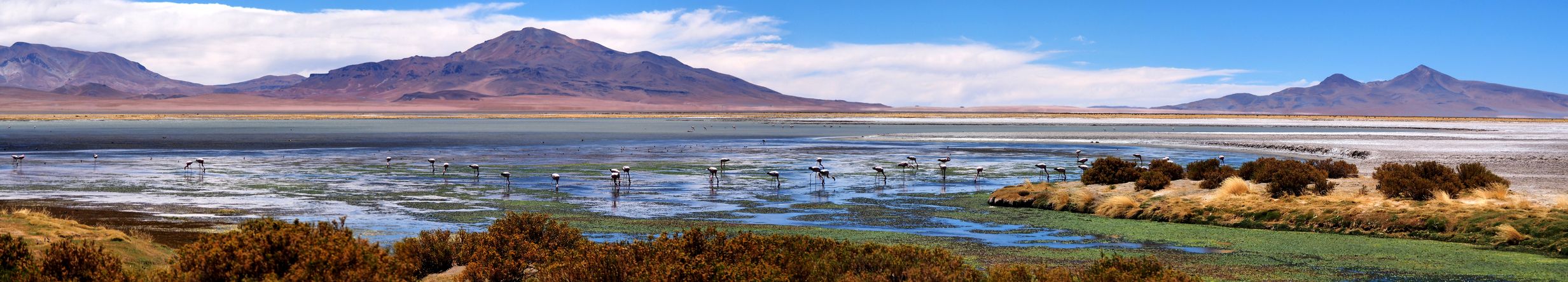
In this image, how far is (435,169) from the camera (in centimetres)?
3466

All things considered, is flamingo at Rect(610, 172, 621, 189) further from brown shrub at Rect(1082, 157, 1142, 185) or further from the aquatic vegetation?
brown shrub at Rect(1082, 157, 1142, 185)

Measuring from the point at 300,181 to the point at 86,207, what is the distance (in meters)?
7.93

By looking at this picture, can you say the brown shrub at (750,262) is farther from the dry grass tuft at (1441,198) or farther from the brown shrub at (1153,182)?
the brown shrub at (1153,182)

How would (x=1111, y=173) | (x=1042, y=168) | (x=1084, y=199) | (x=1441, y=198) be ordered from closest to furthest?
1. (x=1441, y=198)
2. (x=1084, y=199)
3. (x=1111, y=173)
4. (x=1042, y=168)

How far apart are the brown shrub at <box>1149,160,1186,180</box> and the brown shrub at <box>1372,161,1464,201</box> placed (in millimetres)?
4671

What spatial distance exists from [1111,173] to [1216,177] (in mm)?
2493

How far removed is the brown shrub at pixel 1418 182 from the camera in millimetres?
19797

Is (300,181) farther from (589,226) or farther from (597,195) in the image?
(589,226)

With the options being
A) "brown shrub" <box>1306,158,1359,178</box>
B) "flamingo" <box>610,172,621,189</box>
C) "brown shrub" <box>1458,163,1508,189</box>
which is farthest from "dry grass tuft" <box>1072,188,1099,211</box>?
"flamingo" <box>610,172,621,189</box>

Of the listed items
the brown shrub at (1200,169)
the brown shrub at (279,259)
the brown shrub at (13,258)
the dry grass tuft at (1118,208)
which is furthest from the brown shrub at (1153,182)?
the brown shrub at (13,258)

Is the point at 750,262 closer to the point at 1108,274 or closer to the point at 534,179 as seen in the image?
the point at 1108,274

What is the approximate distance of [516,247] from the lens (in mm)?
11805

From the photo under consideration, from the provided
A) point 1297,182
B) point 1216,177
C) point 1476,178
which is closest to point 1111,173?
point 1216,177

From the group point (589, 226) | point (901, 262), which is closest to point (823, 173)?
point (589, 226)
